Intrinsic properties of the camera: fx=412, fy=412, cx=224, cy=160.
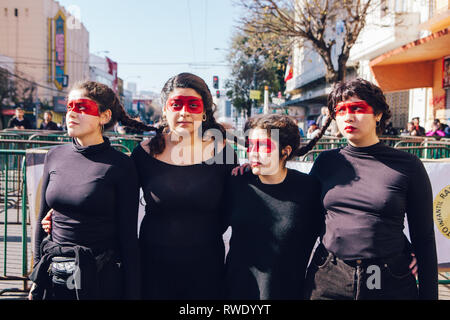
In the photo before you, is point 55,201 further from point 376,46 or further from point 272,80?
point 272,80

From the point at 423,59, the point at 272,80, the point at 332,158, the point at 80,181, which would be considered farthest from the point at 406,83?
the point at 272,80

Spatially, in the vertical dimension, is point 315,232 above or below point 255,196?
below

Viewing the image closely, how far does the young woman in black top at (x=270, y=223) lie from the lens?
2150 millimetres

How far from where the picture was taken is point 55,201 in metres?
2.16

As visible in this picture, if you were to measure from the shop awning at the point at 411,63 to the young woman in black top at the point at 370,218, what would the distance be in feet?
27.0

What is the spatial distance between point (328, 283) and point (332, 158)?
26.4 inches

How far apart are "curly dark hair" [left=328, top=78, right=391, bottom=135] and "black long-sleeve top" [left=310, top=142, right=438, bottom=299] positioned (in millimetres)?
201

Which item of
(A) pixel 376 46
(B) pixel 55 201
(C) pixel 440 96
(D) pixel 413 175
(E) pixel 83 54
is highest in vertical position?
(E) pixel 83 54

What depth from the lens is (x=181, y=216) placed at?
7.37 feet

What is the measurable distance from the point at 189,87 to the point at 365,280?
1412 mm

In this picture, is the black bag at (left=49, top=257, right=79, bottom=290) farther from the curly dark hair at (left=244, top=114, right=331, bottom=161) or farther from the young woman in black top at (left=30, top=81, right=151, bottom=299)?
the curly dark hair at (left=244, top=114, right=331, bottom=161)

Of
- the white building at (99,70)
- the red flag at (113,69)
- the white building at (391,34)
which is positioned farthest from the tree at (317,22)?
the red flag at (113,69)

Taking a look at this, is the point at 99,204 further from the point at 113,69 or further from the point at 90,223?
the point at 113,69

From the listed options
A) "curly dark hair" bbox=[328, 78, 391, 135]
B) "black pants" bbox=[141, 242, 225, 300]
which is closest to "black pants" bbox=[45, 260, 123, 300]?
"black pants" bbox=[141, 242, 225, 300]
